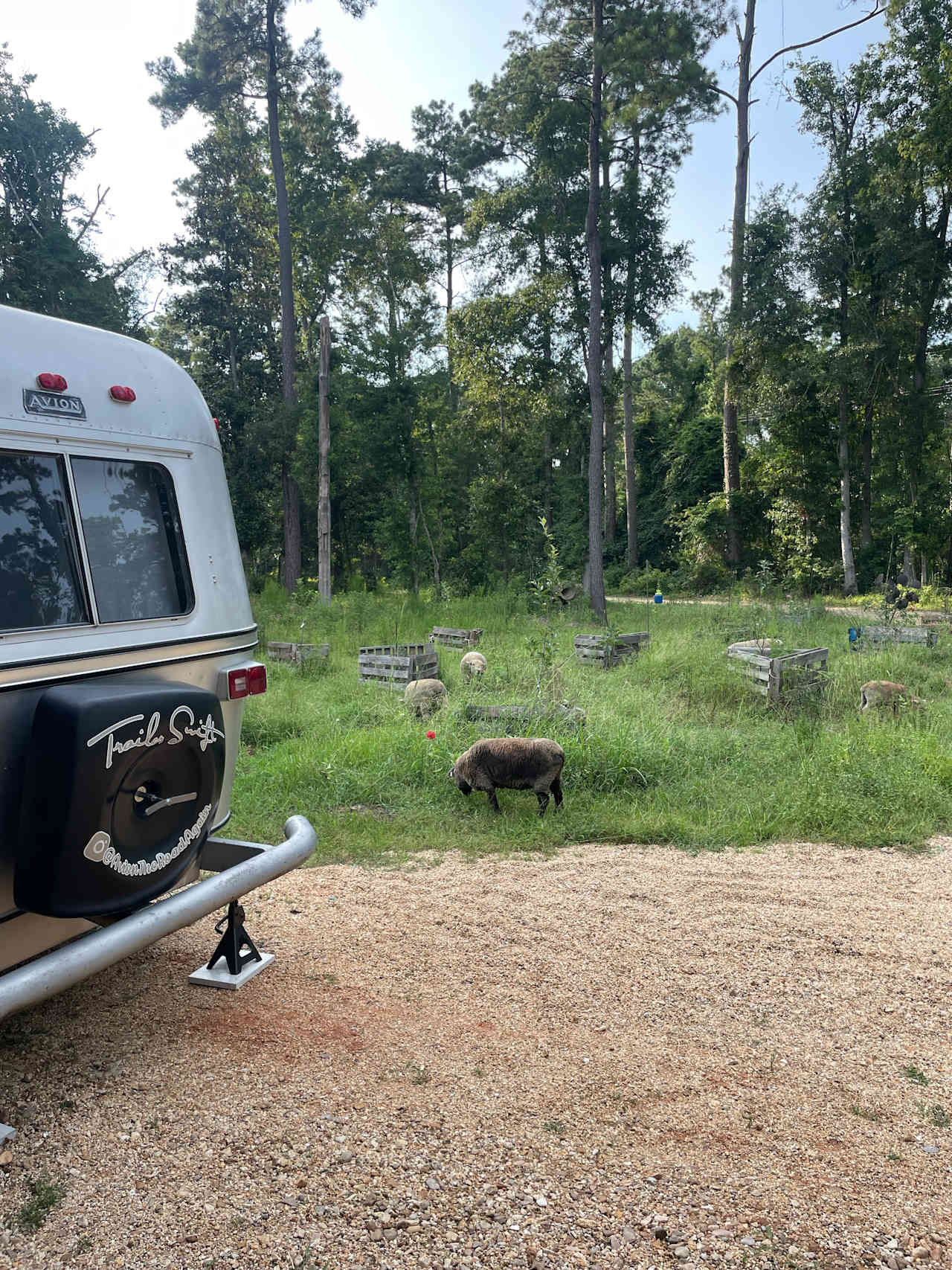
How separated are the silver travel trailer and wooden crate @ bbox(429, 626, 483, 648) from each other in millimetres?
10179

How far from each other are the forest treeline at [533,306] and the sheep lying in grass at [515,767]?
46.6ft

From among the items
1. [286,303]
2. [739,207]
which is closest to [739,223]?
[739,207]

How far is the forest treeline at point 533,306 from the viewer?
74.4ft

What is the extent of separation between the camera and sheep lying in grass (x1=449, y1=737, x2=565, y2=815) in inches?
252

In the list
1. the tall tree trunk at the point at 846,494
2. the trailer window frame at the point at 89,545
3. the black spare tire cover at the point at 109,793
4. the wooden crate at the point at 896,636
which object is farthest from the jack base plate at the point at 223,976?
the tall tree trunk at the point at 846,494

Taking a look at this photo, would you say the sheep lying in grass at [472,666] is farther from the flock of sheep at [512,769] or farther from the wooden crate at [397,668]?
the flock of sheep at [512,769]

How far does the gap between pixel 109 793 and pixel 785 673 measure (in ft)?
28.2

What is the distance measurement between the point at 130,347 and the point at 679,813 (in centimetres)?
506

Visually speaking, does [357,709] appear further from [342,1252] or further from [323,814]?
[342,1252]

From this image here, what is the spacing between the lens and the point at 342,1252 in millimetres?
2387

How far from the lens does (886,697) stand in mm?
9125

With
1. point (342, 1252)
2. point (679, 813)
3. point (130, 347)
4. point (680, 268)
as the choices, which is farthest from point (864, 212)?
point (342, 1252)

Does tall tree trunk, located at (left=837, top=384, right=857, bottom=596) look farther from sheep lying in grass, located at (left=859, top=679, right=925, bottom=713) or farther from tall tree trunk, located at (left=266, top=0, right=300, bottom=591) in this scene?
sheep lying in grass, located at (left=859, top=679, right=925, bottom=713)

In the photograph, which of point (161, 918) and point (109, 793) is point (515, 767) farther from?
point (109, 793)
